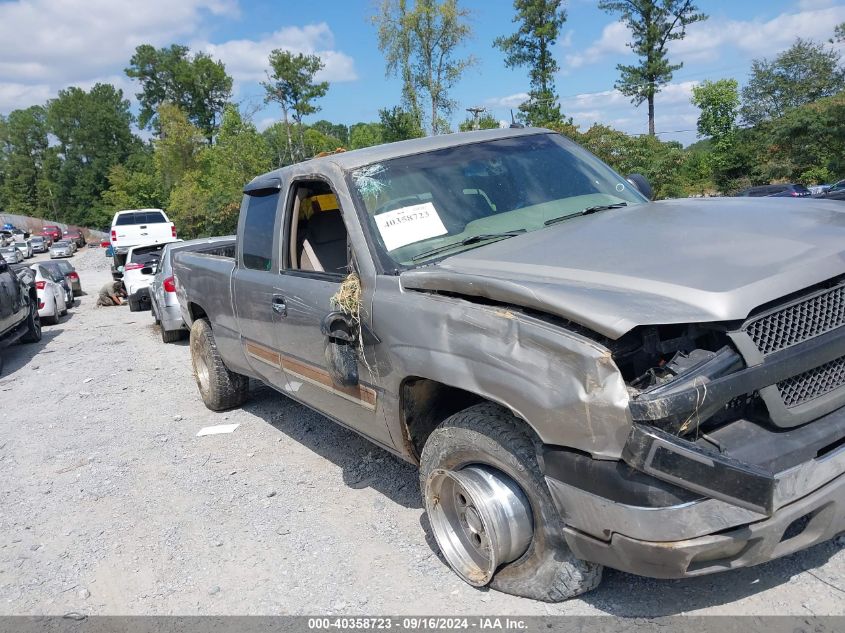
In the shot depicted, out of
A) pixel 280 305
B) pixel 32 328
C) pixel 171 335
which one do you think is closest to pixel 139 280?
pixel 32 328

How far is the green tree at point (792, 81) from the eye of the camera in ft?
179

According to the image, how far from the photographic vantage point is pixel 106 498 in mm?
4711

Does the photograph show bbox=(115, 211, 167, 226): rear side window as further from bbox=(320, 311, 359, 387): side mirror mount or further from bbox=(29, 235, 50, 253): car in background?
bbox=(29, 235, 50, 253): car in background

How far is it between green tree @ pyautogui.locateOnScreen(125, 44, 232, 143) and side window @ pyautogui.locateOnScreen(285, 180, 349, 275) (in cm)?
6545

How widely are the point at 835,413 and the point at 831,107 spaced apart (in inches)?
1709

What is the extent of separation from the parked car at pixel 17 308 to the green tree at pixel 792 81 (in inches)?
2171

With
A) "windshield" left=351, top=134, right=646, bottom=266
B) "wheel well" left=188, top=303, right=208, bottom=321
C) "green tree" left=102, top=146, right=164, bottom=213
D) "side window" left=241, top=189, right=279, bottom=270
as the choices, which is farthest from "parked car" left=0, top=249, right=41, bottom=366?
"green tree" left=102, top=146, right=164, bottom=213

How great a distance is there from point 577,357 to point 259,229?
3055 millimetres

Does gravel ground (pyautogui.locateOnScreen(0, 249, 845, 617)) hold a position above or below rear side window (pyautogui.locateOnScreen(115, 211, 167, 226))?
below

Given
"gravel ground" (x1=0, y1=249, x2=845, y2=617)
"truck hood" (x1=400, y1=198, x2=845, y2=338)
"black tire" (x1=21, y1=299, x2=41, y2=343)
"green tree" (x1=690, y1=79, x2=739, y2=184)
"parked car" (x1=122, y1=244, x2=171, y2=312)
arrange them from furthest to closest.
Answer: "green tree" (x1=690, y1=79, x2=739, y2=184)
"parked car" (x1=122, y1=244, x2=171, y2=312)
"black tire" (x1=21, y1=299, x2=41, y2=343)
"gravel ground" (x1=0, y1=249, x2=845, y2=617)
"truck hood" (x1=400, y1=198, x2=845, y2=338)

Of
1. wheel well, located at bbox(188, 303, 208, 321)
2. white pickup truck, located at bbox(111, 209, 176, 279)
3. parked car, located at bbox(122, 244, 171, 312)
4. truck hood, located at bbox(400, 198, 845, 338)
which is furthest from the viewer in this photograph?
white pickup truck, located at bbox(111, 209, 176, 279)

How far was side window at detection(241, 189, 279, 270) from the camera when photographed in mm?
4512

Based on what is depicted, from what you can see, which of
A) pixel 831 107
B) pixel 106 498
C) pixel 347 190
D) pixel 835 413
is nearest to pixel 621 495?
pixel 835 413

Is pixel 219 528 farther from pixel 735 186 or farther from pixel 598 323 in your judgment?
pixel 735 186
